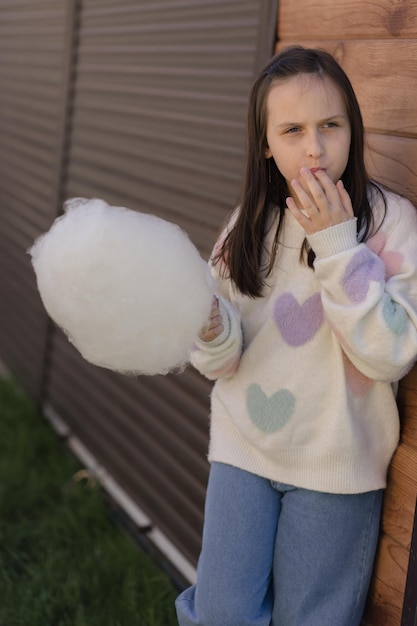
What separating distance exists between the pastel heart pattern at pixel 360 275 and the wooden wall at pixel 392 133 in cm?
33

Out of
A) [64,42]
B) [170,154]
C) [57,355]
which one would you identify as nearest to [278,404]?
[170,154]

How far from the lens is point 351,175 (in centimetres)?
209

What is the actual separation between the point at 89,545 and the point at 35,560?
22 cm

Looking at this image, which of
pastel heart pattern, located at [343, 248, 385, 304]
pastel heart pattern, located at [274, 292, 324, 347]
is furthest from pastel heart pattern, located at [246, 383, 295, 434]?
pastel heart pattern, located at [343, 248, 385, 304]

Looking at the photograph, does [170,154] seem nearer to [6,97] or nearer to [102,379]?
[102,379]

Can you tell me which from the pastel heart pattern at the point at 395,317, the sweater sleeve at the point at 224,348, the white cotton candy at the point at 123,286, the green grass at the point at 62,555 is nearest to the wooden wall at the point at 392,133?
the pastel heart pattern at the point at 395,317

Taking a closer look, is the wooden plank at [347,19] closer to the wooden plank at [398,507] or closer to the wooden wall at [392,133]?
the wooden wall at [392,133]

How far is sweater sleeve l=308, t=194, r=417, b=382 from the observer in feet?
6.25

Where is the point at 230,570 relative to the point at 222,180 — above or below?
below

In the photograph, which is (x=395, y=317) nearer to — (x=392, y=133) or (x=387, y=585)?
(x=392, y=133)

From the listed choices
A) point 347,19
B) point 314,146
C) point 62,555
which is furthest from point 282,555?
point 62,555

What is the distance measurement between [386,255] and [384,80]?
0.56 m

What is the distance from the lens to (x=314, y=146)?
2.00m

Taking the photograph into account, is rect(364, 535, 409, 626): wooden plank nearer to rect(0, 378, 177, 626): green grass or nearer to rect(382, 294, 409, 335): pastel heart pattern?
rect(382, 294, 409, 335): pastel heart pattern
